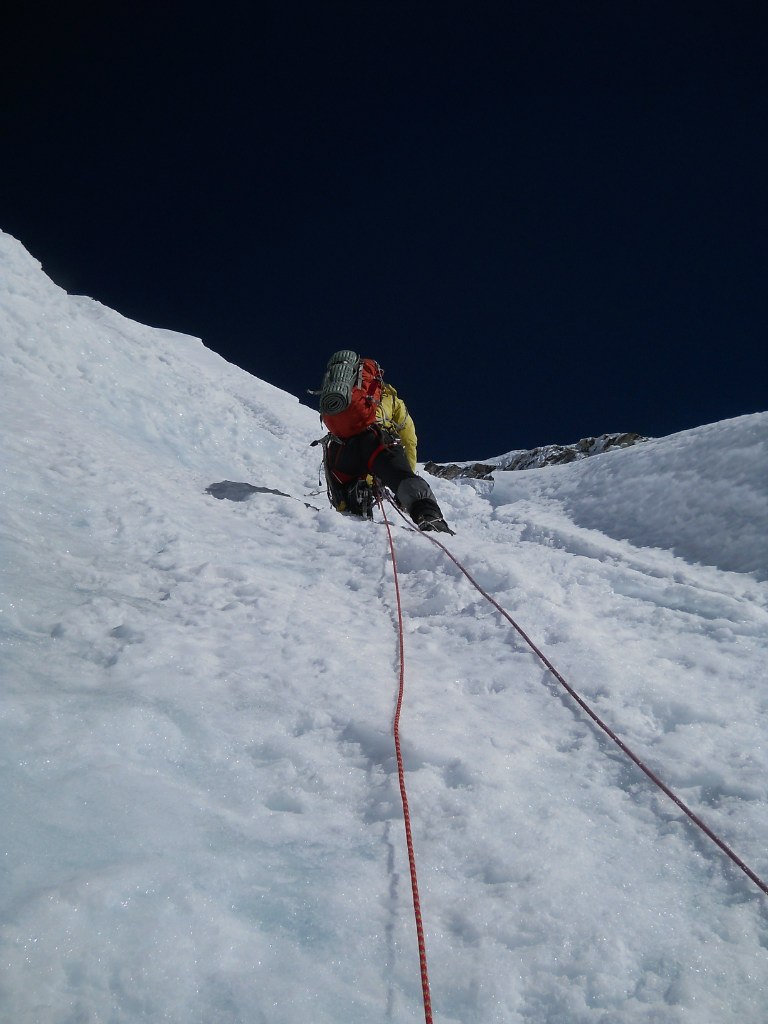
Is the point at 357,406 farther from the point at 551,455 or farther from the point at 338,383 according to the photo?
the point at 551,455

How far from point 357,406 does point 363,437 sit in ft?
1.21

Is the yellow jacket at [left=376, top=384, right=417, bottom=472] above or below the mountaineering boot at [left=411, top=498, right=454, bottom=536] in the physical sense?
above

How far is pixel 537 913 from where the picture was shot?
5.53 ft

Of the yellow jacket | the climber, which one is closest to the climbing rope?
the climber

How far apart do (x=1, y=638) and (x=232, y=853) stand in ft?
4.54

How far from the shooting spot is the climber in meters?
6.16

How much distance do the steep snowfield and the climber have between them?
1627mm

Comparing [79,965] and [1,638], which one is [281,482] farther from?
[79,965]

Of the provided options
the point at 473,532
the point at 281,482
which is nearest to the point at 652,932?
the point at 473,532

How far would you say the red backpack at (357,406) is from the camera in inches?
253

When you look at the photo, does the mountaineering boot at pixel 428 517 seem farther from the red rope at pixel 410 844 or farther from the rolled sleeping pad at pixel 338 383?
the red rope at pixel 410 844

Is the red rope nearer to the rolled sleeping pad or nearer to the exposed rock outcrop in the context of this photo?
the rolled sleeping pad

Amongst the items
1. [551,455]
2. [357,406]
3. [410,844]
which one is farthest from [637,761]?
[551,455]

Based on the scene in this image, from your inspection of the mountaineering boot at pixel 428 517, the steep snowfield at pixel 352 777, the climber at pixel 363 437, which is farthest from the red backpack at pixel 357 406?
the steep snowfield at pixel 352 777
